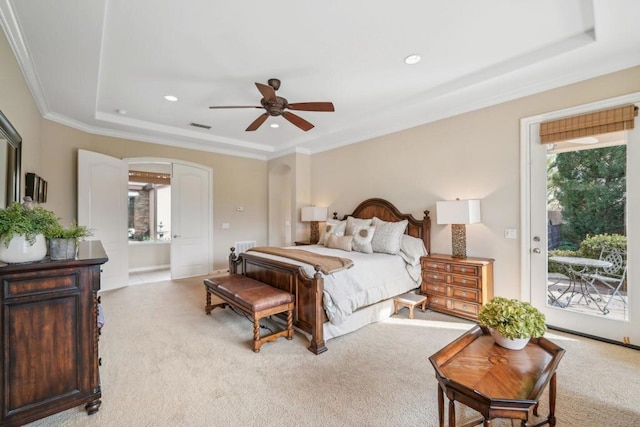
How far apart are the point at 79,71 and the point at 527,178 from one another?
4927 millimetres

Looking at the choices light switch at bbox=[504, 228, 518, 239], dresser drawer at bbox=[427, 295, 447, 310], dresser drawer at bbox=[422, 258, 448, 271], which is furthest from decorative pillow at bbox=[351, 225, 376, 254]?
light switch at bbox=[504, 228, 518, 239]

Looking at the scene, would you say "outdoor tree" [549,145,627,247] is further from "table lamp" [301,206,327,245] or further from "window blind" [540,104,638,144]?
"table lamp" [301,206,327,245]

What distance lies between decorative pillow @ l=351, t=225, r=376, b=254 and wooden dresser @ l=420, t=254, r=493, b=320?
0.75 metres

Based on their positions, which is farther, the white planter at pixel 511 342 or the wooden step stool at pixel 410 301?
the wooden step stool at pixel 410 301

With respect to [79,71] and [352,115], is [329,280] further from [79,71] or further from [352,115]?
[79,71]

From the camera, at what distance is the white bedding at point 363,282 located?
290cm

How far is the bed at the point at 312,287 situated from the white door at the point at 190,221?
2061 mm

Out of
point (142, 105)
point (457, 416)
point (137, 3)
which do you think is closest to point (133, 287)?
point (142, 105)

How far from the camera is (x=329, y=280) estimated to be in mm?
2928

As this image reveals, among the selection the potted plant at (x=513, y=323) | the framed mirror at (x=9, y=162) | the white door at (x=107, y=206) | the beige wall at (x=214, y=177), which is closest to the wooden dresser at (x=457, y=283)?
the potted plant at (x=513, y=323)

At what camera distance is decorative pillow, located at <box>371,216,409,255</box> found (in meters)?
4.03

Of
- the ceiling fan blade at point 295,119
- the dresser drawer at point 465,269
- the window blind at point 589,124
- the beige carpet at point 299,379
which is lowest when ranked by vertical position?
the beige carpet at point 299,379

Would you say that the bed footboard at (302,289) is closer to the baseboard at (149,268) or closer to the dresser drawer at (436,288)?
the dresser drawer at (436,288)

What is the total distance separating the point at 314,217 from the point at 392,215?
5.39 ft
